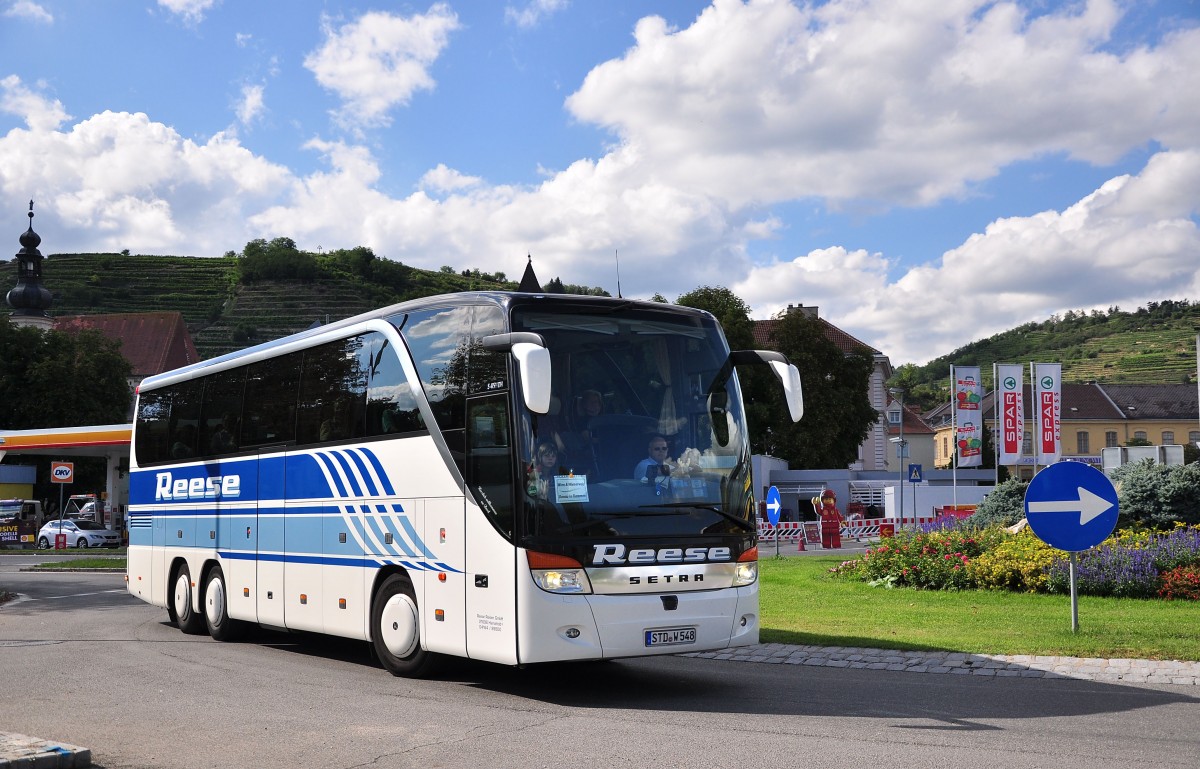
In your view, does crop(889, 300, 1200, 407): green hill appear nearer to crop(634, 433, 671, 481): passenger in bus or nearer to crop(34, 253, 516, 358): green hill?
crop(34, 253, 516, 358): green hill

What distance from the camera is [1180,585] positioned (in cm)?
1605

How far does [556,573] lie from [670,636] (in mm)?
1169

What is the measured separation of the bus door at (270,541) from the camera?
14.2 meters

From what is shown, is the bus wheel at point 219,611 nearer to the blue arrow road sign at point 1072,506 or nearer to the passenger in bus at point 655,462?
the passenger in bus at point 655,462

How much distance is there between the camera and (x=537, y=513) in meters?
9.92

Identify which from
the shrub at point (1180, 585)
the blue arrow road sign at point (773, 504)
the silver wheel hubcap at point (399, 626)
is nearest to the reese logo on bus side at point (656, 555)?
the silver wheel hubcap at point (399, 626)

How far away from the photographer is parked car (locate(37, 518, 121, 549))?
162 feet

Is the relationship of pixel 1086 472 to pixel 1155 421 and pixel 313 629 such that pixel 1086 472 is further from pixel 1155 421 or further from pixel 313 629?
pixel 1155 421

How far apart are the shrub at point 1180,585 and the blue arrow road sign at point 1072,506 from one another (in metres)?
4.30

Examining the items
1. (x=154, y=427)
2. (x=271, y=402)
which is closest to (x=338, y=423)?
(x=271, y=402)

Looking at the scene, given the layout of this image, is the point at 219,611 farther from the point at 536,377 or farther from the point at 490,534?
the point at 536,377

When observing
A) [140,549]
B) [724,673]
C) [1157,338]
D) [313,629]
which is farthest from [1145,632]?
[1157,338]

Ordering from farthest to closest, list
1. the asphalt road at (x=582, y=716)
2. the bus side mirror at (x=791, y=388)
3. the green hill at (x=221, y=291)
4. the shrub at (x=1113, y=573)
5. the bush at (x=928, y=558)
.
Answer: the green hill at (x=221, y=291) < the bush at (x=928, y=558) < the shrub at (x=1113, y=573) < the bus side mirror at (x=791, y=388) < the asphalt road at (x=582, y=716)

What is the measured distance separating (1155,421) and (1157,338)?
80.8m
